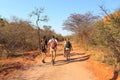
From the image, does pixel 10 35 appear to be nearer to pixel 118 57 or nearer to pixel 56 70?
pixel 56 70

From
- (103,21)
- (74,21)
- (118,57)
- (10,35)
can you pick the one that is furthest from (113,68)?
(74,21)

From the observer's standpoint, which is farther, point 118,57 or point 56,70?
point 56,70

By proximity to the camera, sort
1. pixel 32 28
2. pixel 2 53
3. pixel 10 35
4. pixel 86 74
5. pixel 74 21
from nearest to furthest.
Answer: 1. pixel 86 74
2. pixel 2 53
3. pixel 10 35
4. pixel 32 28
5. pixel 74 21

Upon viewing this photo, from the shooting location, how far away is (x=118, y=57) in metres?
14.9

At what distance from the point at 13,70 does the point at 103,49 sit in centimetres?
587

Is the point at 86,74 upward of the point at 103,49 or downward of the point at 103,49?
downward

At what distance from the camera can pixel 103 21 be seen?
1667cm

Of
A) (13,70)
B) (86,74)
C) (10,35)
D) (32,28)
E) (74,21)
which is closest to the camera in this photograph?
(86,74)

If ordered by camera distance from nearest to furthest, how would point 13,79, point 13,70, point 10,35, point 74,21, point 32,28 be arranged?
1. point 13,79
2. point 13,70
3. point 10,35
4. point 32,28
5. point 74,21

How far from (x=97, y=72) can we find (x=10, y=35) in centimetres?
1181

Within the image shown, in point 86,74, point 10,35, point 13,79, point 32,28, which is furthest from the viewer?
point 32,28

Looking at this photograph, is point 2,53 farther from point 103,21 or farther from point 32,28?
point 32,28

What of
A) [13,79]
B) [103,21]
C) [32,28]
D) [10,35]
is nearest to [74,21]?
[32,28]

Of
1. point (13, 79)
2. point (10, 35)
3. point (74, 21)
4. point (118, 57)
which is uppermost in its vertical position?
point (74, 21)
